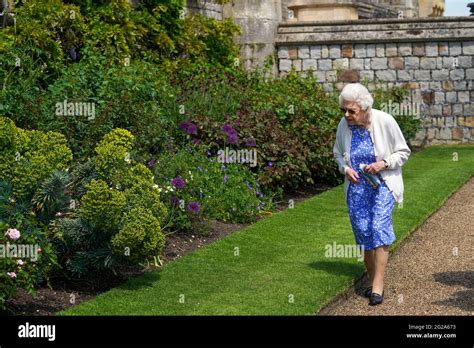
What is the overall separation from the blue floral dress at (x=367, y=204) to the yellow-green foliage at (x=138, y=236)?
146 cm

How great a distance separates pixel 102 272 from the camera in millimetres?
8453

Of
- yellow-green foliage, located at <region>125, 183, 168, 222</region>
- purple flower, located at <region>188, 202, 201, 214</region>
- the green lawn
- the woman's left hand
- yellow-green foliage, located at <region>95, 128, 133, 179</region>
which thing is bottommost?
the green lawn

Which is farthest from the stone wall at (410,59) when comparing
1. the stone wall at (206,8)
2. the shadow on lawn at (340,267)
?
the shadow on lawn at (340,267)

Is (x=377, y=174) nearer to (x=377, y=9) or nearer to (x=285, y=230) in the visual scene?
(x=285, y=230)

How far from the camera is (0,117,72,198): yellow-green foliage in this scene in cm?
788

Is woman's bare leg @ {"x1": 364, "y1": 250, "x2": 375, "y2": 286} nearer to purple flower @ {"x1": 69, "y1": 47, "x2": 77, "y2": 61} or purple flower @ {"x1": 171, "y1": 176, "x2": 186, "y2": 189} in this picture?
purple flower @ {"x1": 171, "y1": 176, "x2": 186, "y2": 189}

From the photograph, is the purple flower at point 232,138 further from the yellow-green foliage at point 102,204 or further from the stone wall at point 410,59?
the stone wall at point 410,59

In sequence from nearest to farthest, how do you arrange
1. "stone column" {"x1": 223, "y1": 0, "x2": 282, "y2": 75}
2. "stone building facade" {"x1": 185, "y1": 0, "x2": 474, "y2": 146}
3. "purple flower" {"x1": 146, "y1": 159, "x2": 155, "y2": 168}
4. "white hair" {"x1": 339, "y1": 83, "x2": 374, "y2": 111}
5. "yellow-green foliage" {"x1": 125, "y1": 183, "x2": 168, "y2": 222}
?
1. "white hair" {"x1": 339, "y1": 83, "x2": 374, "y2": 111}
2. "yellow-green foliage" {"x1": 125, "y1": 183, "x2": 168, "y2": 222}
3. "purple flower" {"x1": 146, "y1": 159, "x2": 155, "y2": 168}
4. "stone column" {"x1": 223, "y1": 0, "x2": 282, "y2": 75}
5. "stone building facade" {"x1": 185, "y1": 0, "x2": 474, "y2": 146}

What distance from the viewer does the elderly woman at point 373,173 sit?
7809 millimetres

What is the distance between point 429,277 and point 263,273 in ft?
4.36

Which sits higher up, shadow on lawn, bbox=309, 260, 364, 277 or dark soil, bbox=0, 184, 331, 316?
dark soil, bbox=0, 184, 331, 316

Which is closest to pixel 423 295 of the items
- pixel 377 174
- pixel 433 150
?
pixel 377 174

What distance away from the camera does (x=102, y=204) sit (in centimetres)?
774

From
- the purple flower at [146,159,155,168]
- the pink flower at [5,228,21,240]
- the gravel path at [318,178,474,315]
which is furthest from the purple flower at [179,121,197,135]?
the pink flower at [5,228,21,240]
